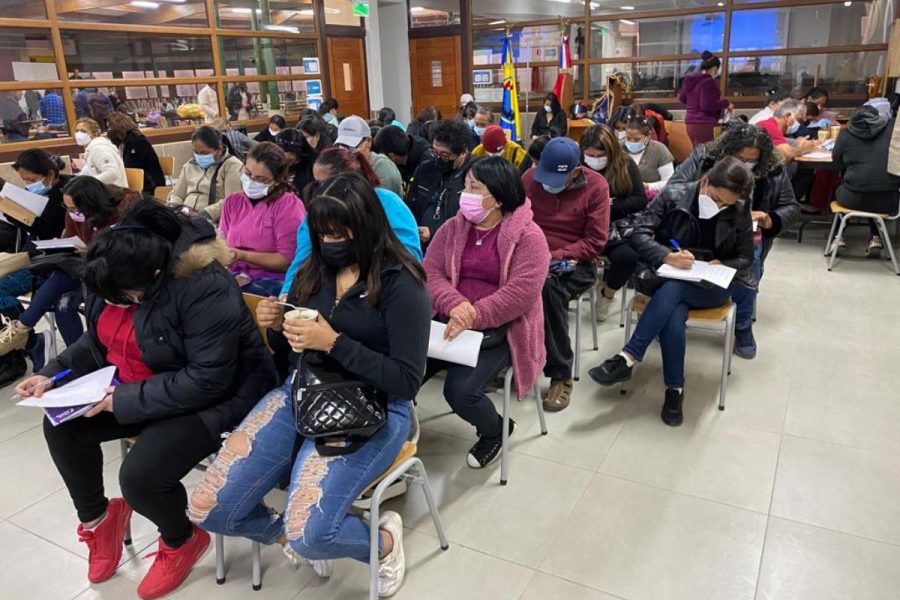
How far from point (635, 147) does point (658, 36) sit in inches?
216

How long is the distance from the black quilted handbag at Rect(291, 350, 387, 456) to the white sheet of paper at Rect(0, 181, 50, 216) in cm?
259

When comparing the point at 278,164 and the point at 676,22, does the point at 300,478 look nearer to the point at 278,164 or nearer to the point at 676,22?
the point at 278,164

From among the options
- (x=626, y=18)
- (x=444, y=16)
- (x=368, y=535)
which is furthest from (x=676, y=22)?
(x=368, y=535)

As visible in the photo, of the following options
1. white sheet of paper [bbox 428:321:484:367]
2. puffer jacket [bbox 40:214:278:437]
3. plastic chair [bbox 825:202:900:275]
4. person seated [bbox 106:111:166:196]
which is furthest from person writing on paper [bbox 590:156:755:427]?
person seated [bbox 106:111:166:196]

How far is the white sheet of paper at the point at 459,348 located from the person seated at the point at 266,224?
995mm

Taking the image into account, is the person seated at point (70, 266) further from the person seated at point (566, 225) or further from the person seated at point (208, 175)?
the person seated at point (566, 225)

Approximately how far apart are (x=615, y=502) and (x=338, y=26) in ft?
30.1

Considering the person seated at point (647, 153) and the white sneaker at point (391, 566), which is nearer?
the white sneaker at point (391, 566)

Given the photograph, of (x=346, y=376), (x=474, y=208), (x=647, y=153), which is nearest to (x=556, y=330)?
(x=474, y=208)

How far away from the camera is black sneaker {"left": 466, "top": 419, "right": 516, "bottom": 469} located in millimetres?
2605

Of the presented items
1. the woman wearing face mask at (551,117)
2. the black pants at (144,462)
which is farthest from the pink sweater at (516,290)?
the woman wearing face mask at (551,117)

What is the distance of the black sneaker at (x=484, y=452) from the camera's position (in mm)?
2605

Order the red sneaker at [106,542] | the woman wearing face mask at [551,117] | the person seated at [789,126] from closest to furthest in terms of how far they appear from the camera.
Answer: the red sneaker at [106,542], the person seated at [789,126], the woman wearing face mask at [551,117]

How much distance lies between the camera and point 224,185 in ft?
13.1
